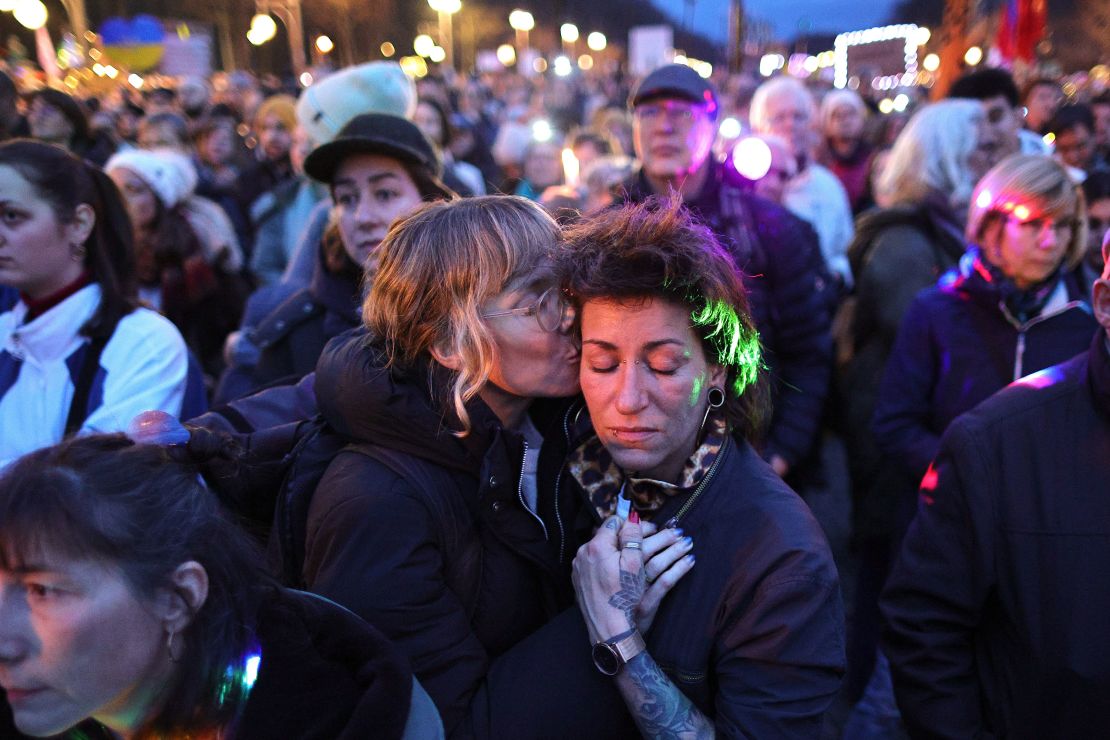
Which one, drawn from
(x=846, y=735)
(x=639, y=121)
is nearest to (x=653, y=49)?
(x=639, y=121)

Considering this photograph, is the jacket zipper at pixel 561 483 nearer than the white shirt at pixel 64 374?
Yes

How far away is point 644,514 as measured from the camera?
1915 millimetres

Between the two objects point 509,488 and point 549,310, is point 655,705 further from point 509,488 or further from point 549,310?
point 549,310

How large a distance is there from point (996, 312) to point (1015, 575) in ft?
4.45

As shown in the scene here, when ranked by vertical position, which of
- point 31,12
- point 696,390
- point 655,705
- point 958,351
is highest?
point 31,12

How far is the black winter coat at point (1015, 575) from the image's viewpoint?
1.90 meters

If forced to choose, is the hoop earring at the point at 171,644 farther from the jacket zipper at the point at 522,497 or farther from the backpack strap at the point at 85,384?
the backpack strap at the point at 85,384

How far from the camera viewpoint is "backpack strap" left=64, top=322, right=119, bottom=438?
98.0 inches

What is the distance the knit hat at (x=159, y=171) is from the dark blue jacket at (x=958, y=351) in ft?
12.4

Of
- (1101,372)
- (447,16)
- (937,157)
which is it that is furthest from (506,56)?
(1101,372)

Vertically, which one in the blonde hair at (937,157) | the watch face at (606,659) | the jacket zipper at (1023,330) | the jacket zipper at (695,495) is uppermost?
the blonde hair at (937,157)

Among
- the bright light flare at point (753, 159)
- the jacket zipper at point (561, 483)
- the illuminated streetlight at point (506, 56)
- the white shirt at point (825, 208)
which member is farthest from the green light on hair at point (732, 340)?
the illuminated streetlight at point (506, 56)

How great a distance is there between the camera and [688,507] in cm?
184

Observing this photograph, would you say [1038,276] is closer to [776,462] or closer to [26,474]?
[776,462]
